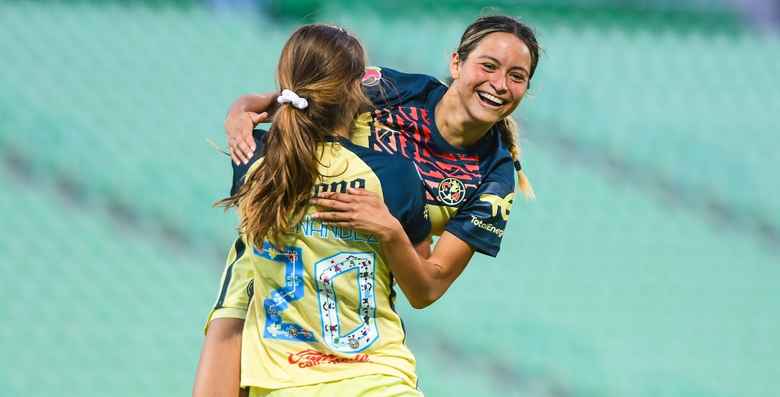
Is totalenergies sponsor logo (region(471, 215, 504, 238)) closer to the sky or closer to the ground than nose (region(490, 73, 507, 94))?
closer to the ground

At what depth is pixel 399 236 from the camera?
2.49 metres

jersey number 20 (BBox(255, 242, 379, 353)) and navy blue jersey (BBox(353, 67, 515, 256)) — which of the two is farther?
navy blue jersey (BBox(353, 67, 515, 256))

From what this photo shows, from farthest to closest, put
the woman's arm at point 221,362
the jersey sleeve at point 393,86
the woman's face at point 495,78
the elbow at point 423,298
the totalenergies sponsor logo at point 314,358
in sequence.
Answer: the jersey sleeve at point 393,86
the woman's face at point 495,78
the woman's arm at point 221,362
the elbow at point 423,298
the totalenergies sponsor logo at point 314,358

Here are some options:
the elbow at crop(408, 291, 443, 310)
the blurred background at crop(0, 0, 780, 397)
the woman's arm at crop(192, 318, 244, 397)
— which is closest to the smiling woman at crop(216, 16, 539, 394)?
the elbow at crop(408, 291, 443, 310)

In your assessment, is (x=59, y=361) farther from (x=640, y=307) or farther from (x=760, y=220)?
(x=760, y=220)

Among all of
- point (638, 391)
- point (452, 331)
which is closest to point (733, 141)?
point (638, 391)

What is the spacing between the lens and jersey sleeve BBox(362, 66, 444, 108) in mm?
3016

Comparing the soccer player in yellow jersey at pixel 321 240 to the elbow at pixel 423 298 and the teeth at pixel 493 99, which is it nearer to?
the elbow at pixel 423 298

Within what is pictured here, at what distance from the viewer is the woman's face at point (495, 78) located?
2.91 metres

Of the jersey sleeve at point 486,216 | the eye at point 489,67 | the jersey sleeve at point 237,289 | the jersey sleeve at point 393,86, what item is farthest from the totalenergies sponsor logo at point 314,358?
the eye at point 489,67

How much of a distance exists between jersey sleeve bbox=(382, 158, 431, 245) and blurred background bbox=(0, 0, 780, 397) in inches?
172

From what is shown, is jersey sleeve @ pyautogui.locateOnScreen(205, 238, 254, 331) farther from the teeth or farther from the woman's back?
the teeth

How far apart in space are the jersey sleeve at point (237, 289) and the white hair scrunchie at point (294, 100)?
20.4 inches

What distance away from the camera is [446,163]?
2.94 m
